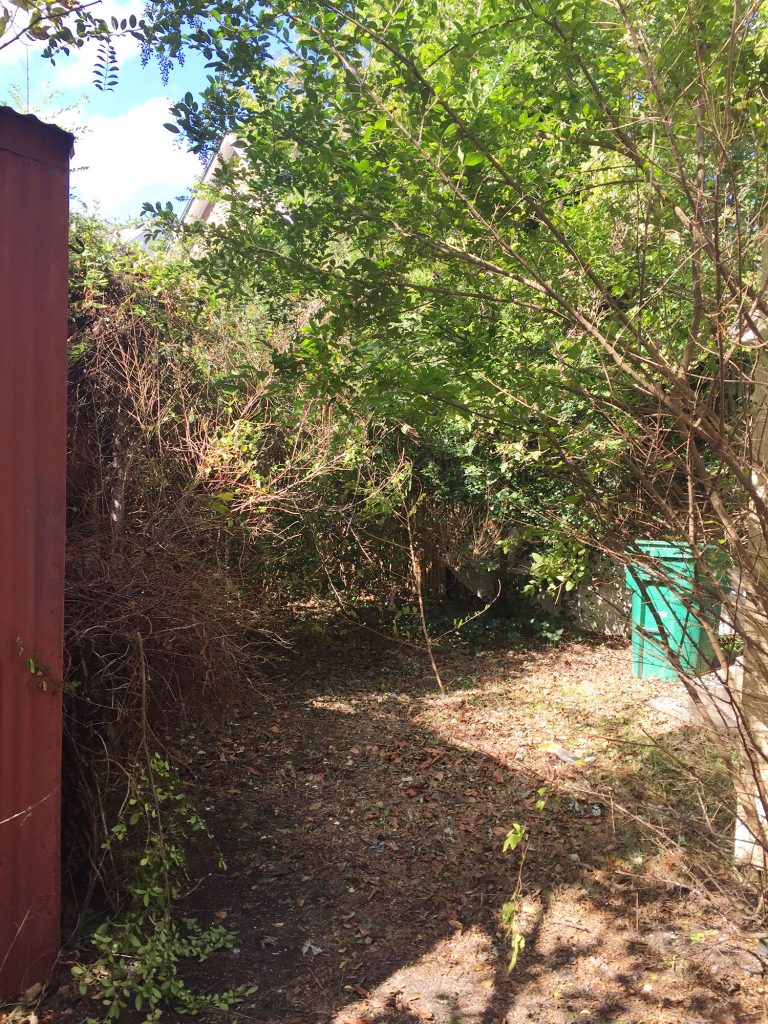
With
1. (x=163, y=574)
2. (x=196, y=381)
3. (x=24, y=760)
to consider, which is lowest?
(x=24, y=760)

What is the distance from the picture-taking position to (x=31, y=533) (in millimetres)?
2871

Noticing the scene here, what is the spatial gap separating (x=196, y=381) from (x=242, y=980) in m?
4.43

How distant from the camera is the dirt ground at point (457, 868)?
9.99 ft

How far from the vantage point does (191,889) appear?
377 cm

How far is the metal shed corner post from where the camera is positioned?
2799mm

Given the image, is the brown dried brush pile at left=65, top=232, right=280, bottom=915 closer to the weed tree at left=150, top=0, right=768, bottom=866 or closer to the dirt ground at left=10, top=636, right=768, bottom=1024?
the dirt ground at left=10, top=636, right=768, bottom=1024

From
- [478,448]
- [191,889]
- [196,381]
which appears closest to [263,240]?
[196,381]

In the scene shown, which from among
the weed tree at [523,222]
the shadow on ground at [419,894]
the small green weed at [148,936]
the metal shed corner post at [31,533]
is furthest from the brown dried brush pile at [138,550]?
the weed tree at [523,222]

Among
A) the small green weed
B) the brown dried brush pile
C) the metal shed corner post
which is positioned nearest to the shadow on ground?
the small green weed

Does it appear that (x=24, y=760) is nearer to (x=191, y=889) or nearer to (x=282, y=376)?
(x=191, y=889)

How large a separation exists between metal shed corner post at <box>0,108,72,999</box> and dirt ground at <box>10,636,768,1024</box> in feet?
1.42

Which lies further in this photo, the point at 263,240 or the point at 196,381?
the point at 196,381

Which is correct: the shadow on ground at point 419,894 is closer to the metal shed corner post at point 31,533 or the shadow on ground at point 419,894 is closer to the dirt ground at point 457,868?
the dirt ground at point 457,868

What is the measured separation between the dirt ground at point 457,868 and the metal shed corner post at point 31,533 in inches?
17.0
